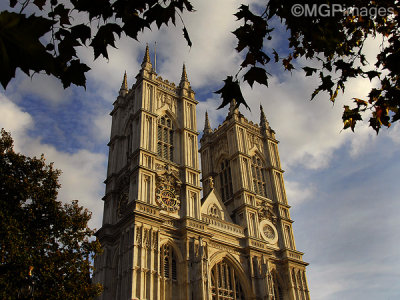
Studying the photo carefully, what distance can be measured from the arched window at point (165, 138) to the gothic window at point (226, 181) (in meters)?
7.60

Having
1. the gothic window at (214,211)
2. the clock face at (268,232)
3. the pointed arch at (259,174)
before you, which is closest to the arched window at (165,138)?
the gothic window at (214,211)

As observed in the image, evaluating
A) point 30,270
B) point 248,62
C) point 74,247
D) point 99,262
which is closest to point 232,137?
point 99,262

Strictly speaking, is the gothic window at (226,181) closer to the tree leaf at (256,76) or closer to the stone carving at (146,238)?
the stone carving at (146,238)

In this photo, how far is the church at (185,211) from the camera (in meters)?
28.0

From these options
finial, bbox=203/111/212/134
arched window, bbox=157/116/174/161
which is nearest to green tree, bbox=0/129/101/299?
arched window, bbox=157/116/174/161

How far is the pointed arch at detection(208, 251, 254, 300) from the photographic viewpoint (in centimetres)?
3031

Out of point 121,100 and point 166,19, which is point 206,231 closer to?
point 121,100

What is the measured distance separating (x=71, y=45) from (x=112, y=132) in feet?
111

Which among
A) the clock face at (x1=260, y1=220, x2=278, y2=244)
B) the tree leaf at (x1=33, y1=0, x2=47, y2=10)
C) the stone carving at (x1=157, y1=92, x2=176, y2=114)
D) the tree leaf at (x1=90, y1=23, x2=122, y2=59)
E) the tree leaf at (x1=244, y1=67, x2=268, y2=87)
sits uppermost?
the stone carving at (x1=157, y1=92, x2=176, y2=114)

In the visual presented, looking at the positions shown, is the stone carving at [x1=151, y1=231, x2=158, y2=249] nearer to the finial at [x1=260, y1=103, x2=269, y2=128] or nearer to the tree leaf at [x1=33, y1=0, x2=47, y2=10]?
the finial at [x1=260, y1=103, x2=269, y2=128]

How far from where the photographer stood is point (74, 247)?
1636 cm

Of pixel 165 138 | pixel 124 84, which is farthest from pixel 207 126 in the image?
pixel 165 138

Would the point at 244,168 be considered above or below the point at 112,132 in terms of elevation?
below

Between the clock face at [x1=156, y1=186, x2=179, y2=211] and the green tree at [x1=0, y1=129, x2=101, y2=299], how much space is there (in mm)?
13668
